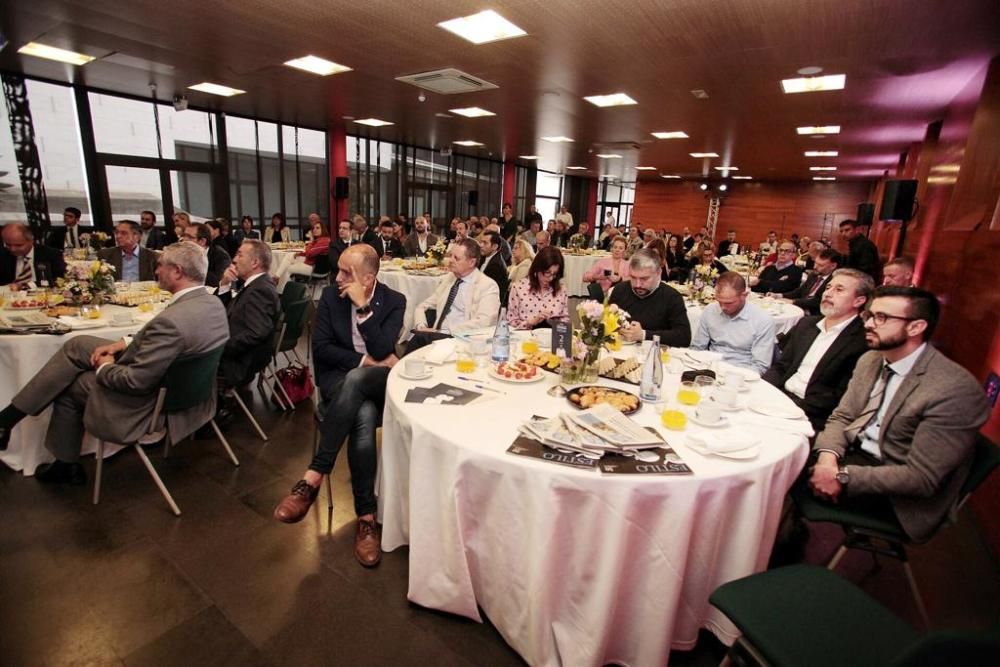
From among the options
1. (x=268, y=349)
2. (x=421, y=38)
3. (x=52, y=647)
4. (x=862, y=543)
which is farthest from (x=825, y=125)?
(x=52, y=647)

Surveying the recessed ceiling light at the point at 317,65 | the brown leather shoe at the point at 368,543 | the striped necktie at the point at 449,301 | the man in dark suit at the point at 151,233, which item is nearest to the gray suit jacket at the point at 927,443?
the brown leather shoe at the point at 368,543

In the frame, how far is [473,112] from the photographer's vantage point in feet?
27.8

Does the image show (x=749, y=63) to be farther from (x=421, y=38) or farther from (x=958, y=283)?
(x=421, y=38)

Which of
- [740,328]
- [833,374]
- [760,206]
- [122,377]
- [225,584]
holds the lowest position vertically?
[225,584]

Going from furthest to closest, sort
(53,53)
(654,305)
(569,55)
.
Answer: (53,53), (569,55), (654,305)

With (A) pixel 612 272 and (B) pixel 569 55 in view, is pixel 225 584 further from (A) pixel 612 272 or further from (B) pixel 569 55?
(A) pixel 612 272

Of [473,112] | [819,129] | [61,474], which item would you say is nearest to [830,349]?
[61,474]

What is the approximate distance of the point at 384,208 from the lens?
546 inches

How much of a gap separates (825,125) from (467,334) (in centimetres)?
825

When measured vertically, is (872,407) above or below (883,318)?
below

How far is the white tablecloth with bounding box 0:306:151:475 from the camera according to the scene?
289cm

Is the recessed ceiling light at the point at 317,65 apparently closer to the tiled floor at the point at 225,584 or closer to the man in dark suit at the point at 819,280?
the tiled floor at the point at 225,584

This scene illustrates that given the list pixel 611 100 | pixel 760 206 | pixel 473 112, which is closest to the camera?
pixel 611 100

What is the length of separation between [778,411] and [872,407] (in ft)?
1.61
